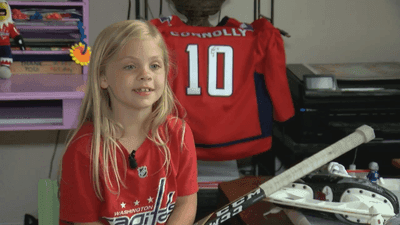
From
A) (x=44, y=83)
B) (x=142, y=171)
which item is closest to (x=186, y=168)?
(x=142, y=171)

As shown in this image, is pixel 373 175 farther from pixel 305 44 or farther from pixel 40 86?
pixel 305 44

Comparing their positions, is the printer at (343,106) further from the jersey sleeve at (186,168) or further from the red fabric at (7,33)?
the red fabric at (7,33)

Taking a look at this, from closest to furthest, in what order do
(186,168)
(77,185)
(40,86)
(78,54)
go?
(77,185), (186,168), (40,86), (78,54)

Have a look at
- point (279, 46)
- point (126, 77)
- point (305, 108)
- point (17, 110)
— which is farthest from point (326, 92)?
point (17, 110)

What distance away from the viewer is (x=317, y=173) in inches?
38.3

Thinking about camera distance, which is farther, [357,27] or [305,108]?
[357,27]

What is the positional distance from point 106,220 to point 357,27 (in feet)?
5.45

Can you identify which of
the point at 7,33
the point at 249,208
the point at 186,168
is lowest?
the point at 249,208

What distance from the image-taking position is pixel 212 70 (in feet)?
5.21

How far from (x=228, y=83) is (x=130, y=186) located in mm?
794

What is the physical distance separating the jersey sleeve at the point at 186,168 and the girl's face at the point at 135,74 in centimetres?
13

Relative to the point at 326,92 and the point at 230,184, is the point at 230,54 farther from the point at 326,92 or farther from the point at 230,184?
the point at 230,184

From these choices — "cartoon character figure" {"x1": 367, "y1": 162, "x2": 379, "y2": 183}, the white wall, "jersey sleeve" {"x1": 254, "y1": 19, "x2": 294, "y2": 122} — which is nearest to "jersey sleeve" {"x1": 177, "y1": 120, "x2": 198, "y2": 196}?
"cartoon character figure" {"x1": 367, "y1": 162, "x2": 379, "y2": 183}

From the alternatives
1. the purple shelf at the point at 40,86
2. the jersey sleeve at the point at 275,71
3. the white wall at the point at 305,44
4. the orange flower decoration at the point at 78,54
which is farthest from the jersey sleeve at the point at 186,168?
the white wall at the point at 305,44
